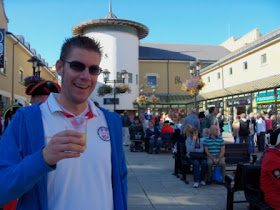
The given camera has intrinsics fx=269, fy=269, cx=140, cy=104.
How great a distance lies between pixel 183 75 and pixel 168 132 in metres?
29.5

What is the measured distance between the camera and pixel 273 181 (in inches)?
146

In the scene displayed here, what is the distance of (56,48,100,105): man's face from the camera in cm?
170

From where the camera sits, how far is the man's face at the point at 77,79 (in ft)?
5.57

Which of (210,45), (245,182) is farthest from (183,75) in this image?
(245,182)

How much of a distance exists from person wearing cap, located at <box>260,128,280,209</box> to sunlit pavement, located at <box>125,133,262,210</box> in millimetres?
1835

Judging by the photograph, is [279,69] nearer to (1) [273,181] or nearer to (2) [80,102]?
(1) [273,181]

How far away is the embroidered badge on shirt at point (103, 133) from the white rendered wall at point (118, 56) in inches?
1252

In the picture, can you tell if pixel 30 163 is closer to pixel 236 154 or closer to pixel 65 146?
pixel 65 146

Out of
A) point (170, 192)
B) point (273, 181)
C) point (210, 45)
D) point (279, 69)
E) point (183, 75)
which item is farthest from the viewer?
point (210, 45)

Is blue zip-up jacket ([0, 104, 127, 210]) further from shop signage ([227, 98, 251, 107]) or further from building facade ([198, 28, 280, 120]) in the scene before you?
shop signage ([227, 98, 251, 107])

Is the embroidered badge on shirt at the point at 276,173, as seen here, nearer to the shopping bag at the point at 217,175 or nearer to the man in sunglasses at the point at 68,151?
the man in sunglasses at the point at 68,151

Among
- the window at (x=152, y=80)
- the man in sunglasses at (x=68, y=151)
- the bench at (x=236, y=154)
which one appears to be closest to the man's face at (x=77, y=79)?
the man in sunglasses at (x=68, y=151)

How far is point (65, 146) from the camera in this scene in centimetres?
121

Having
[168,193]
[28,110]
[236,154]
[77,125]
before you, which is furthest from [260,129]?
[77,125]
